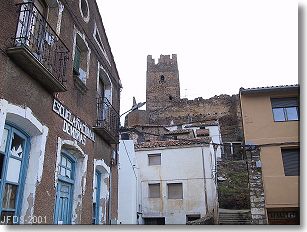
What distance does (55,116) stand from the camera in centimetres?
486

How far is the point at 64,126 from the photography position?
16.8ft

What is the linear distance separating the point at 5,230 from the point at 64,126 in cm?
194

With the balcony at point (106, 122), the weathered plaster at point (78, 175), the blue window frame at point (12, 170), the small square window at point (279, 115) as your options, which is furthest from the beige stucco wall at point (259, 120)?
the blue window frame at point (12, 170)

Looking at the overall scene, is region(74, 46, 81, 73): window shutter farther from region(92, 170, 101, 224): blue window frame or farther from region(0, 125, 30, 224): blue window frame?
region(92, 170, 101, 224): blue window frame

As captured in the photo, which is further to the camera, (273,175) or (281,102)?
(281,102)

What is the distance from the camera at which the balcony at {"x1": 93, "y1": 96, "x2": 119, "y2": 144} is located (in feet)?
21.5

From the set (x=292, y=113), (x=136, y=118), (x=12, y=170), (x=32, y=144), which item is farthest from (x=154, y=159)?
(x=136, y=118)

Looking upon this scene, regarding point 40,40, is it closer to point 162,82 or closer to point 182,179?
point 182,179

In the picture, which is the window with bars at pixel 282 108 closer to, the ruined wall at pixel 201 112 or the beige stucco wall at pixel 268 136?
the beige stucco wall at pixel 268 136

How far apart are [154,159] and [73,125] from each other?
1001 centimetres

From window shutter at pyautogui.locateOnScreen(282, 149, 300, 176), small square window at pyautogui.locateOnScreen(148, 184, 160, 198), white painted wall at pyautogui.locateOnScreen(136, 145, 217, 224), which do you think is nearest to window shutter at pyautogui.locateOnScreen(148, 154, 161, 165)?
white painted wall at pyautogui.locateOnScreen(136, 145, 217, 224)

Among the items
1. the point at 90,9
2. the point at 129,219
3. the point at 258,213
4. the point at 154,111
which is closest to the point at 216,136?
the point at 154,111

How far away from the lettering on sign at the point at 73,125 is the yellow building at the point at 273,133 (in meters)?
3.47

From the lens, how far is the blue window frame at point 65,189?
505cm
